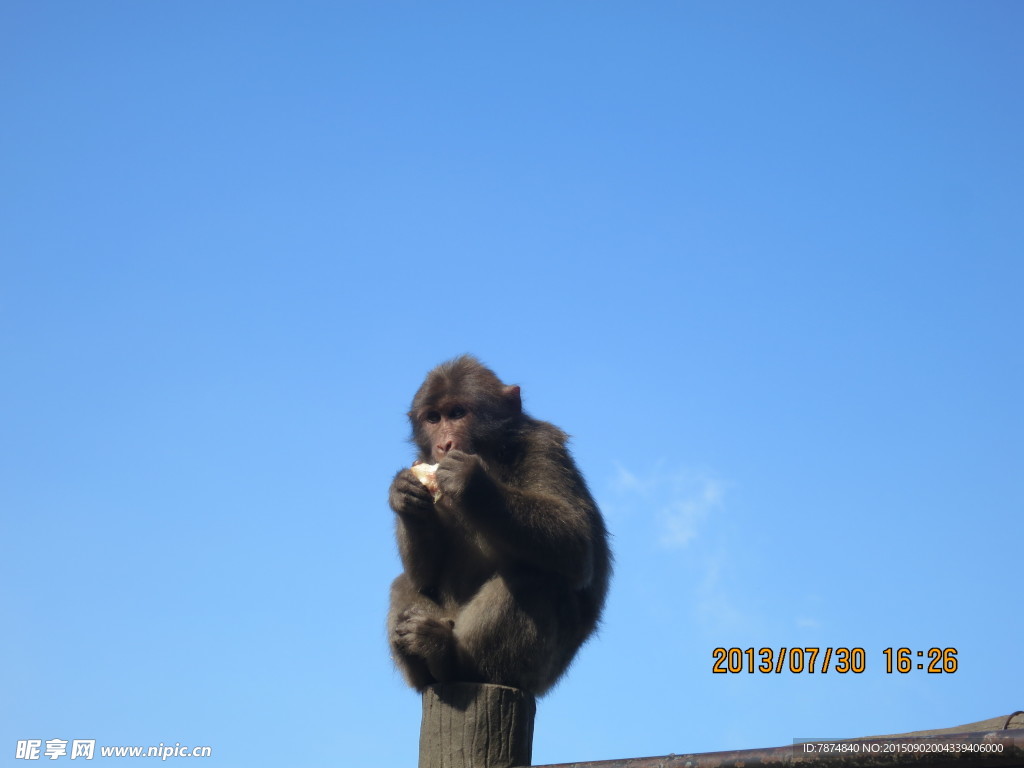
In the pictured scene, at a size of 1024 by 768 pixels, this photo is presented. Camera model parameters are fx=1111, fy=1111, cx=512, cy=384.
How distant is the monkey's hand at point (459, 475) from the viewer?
238 inches

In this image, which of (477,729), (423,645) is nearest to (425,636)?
(423,645)

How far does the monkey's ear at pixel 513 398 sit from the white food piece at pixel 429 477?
111 cm

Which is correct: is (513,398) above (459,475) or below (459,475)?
above

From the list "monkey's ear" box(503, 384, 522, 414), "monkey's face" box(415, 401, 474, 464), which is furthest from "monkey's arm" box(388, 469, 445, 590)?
"monkey's ear" box(503, 384, 522, 414)

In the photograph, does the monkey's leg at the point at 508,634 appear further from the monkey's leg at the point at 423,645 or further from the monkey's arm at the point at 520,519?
the monkey's arm at the point at 520,519

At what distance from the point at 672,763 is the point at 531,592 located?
2.38 meters

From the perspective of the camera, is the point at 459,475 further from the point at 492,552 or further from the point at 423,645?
the point at 423,645

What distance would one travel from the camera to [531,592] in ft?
20.0

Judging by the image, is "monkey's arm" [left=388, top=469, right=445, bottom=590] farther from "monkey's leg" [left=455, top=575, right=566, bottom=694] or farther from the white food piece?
"monkey's leg" [left=455, top=575, right=566, bottom=694]

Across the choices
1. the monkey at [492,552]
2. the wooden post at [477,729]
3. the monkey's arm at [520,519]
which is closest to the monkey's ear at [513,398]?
the monkey at [492,552]

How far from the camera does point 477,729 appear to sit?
470 cm

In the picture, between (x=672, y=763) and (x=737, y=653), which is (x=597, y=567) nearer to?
(x=737, y=653)

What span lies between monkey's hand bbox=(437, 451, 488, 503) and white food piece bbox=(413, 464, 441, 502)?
70 mm

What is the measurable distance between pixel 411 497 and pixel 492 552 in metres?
0.56
